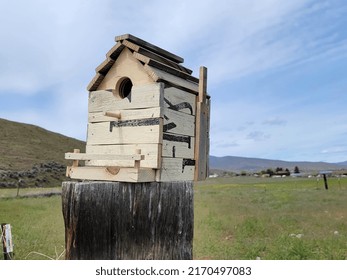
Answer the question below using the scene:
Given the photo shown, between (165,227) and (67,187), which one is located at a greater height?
(67,187)

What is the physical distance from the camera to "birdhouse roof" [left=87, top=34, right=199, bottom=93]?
4.01 metres

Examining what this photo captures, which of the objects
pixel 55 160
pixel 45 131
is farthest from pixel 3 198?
pixel 45 131

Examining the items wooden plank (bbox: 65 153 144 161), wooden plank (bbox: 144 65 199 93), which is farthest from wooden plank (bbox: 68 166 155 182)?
wooden plank (bbox: 144 65 199 93)

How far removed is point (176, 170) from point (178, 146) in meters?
0.27

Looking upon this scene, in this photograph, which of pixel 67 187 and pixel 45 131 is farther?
pixel 45 131

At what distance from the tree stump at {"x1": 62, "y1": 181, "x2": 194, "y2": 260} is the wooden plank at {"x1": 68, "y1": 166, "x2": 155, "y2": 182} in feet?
0.28

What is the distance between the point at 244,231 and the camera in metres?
11.7

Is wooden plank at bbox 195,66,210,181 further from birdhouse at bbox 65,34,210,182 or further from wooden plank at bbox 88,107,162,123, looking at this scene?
wooden plank at bbox 88,107,162,123

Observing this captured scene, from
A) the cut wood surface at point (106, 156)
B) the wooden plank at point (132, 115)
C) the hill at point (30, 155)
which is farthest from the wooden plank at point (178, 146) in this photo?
the hill at point (30, 155)

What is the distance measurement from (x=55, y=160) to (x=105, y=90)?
47912mm

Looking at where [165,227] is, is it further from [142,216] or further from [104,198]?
[104,198]

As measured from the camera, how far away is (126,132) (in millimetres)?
4117

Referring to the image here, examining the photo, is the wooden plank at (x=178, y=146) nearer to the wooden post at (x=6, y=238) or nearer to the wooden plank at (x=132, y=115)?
the wooden plank at (x=132, y=115)

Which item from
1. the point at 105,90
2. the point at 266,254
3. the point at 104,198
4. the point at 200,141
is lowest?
the point at 266,254
